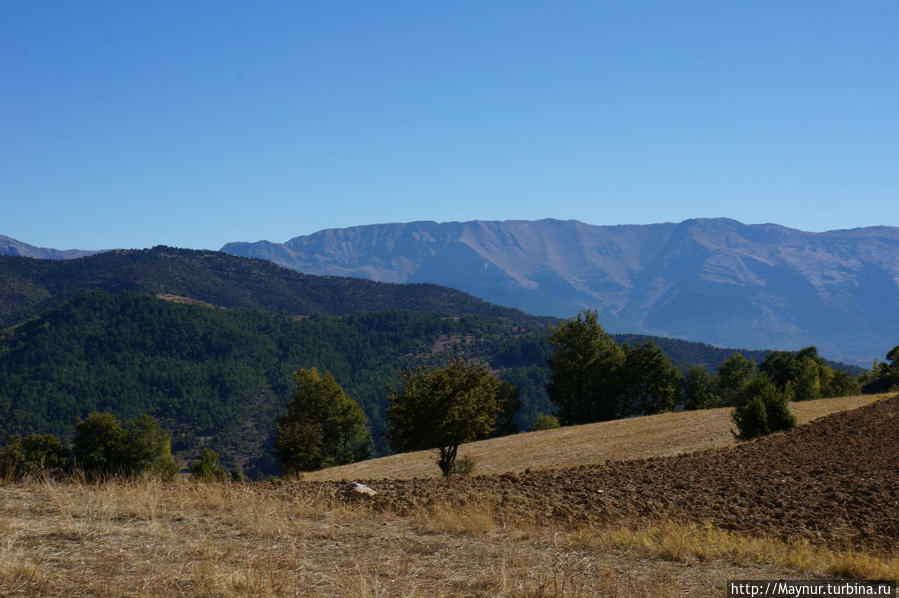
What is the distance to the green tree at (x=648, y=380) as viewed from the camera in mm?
65125

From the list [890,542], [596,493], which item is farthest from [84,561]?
[890,542]

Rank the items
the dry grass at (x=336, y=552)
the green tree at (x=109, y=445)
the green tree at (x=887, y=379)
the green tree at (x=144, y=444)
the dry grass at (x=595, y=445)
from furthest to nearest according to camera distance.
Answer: the green tree at (x=887, y=379) → the green tree at (x=144, y=444) → the green tree at (x=109, y=445) → the dry grass at (x=595, y=445) → the dry grass at (x=336, y=552)

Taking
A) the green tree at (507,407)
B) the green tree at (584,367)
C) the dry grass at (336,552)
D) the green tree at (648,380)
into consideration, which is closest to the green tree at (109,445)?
the green tree at (507,407)

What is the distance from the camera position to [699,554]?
26.8 feet

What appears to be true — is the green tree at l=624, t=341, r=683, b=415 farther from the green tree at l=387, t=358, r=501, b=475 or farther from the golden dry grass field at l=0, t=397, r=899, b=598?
the golden dry grass field at l=0, t=397, r=899, b=598

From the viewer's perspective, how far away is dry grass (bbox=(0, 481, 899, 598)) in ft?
20.6

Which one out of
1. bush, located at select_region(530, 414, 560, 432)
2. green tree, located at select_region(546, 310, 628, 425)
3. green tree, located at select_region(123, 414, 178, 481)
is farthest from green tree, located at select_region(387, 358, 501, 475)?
bush, located at select_region(530, 414, 560, 432)

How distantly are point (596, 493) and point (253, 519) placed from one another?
7281mm

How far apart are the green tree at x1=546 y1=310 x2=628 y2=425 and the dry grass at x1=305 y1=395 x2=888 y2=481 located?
11.0m

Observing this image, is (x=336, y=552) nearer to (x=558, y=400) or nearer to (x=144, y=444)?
(x=558, y=400)

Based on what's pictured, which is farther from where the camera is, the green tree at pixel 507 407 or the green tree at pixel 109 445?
the green tree at pixel 507 407

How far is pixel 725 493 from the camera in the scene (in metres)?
13.3

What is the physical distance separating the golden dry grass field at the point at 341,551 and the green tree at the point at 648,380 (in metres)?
57.3

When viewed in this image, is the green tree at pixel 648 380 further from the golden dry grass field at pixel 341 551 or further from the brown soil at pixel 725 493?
the golden dry grass field at pixel 341 551
